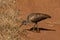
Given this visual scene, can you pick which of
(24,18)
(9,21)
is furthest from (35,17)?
(9,21)

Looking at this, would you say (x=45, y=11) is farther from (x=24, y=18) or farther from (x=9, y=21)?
(x=9, y=21)

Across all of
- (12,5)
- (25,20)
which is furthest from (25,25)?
(12,5)

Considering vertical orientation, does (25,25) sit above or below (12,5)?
below

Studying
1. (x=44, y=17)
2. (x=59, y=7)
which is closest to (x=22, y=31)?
(x=44, y=17)

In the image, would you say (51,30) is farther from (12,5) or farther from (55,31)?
(12,5)

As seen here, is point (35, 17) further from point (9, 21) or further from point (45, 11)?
point (9, 21)

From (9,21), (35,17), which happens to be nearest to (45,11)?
(35,17)
